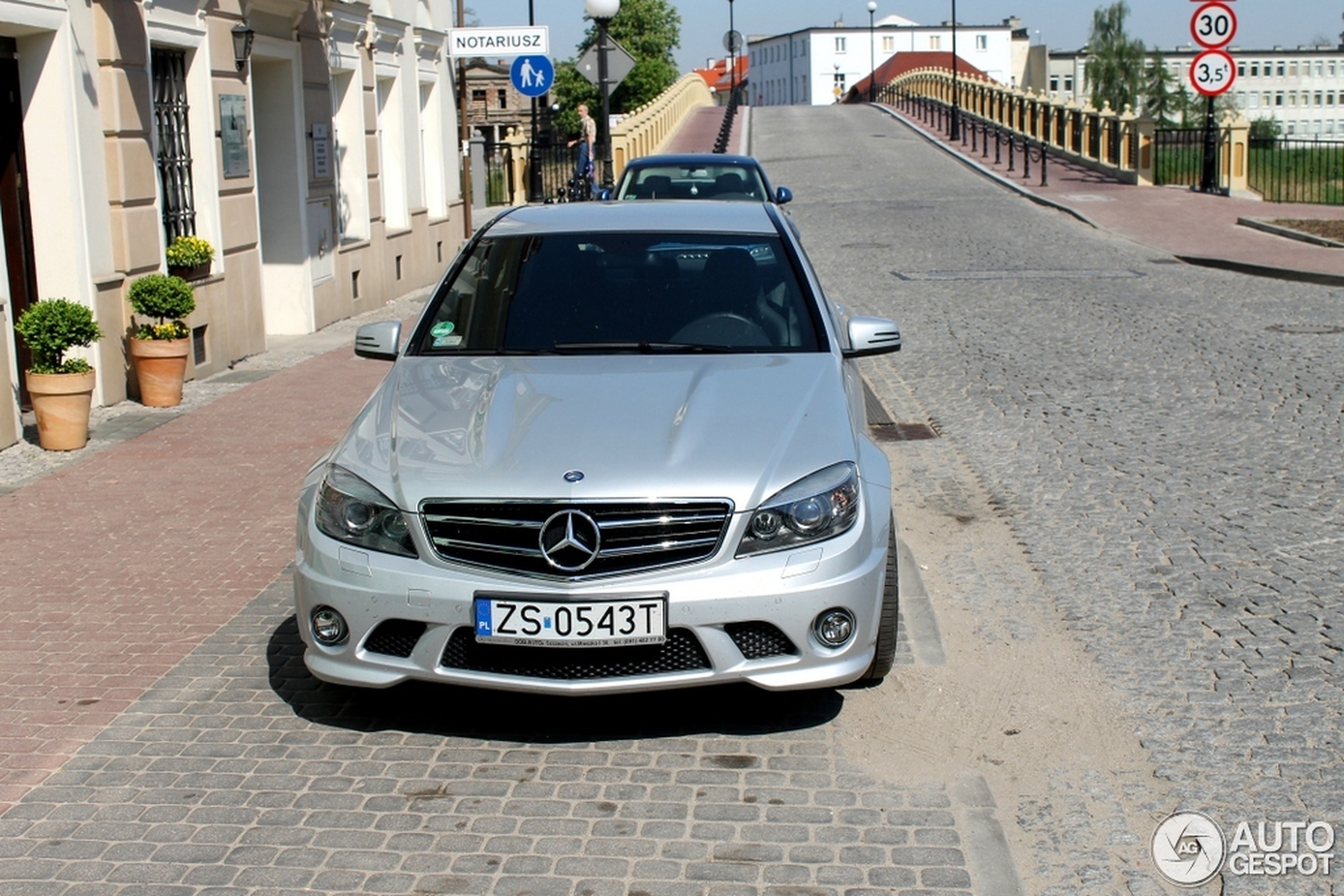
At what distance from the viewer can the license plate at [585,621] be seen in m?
4.61

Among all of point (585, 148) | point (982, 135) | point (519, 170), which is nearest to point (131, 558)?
point (585, 148)

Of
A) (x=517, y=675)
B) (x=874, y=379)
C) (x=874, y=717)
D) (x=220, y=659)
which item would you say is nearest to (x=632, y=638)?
(x=517, y=675)

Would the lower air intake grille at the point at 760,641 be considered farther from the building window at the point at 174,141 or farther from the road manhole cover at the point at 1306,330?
the road manhole cover at the point at 1306,330

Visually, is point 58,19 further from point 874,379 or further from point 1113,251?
point 1113,251

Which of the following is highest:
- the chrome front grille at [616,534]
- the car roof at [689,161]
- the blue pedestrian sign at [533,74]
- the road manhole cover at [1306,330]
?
the blue pedestrian sign at [533,74]

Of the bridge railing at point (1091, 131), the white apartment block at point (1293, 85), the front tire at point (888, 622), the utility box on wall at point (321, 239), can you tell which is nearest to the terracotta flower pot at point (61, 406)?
the front tire at point (888, 622)

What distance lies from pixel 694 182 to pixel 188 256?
698 centimetres

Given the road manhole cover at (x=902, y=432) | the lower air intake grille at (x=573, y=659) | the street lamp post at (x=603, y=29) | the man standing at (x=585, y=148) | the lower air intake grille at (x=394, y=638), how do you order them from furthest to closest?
1. the man standing at (x=585, y=148)
2. the street lamp post at (x=603, y=29)
3. the road manhole cover at (x=902, y=432)
4. the lower air intake grille at (x=394, y=638)
5. the lower air intake grille at (x=573, y=659)

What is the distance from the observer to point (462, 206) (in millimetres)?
23328

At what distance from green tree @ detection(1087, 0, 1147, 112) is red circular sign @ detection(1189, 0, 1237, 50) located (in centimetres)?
11650

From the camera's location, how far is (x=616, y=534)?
4.66 m

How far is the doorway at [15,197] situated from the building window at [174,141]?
1698 millimetres

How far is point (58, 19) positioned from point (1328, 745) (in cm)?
922

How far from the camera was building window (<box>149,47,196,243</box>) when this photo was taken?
12641mm
